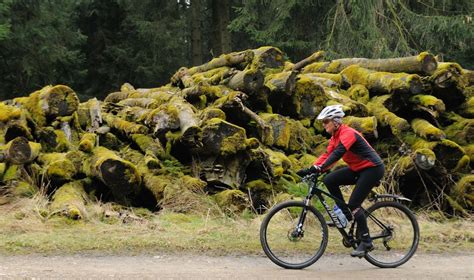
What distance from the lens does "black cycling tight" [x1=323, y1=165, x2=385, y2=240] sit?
23.9 feet

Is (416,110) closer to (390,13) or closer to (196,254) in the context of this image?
(196,254)

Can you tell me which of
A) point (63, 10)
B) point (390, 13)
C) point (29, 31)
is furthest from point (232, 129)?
point (63, 10)

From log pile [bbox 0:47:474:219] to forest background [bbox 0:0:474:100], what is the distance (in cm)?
867

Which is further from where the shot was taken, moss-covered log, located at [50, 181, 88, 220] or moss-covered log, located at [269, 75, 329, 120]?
moss-covered log, located at [269, 75, 329, 120]

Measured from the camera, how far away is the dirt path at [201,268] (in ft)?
21.5

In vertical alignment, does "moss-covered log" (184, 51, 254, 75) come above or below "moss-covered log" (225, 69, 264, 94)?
above

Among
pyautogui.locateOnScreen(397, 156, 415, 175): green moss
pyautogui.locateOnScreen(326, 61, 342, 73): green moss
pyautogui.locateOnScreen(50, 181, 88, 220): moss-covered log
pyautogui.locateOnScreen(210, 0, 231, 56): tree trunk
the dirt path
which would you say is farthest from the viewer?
pyautogui.locateOnScreen(210, 0, 231, 56): tree trunk

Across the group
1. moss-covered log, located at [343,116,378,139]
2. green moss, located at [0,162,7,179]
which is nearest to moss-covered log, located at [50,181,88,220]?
green moss, located at [0,162,7,179]

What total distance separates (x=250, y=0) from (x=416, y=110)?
14.8m

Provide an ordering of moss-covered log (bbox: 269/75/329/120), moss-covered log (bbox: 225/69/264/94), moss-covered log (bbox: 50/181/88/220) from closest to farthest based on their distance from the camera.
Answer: moss-covered log (bbox: 50/181/88/220) < moss-covered log (bbox: 225/69/264/94) < moss-covered log (bbox: 269/75/329/120)

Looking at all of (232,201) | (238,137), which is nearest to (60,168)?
(232,201)

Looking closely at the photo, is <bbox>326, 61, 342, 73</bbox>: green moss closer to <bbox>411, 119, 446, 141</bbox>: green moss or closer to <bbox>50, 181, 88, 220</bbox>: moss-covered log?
<bbox>411, 119, 446, 141</bbox>: green moss

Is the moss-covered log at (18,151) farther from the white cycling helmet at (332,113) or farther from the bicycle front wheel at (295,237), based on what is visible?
the white cycling helmet at (332,113)

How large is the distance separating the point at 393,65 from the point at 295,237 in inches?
275
